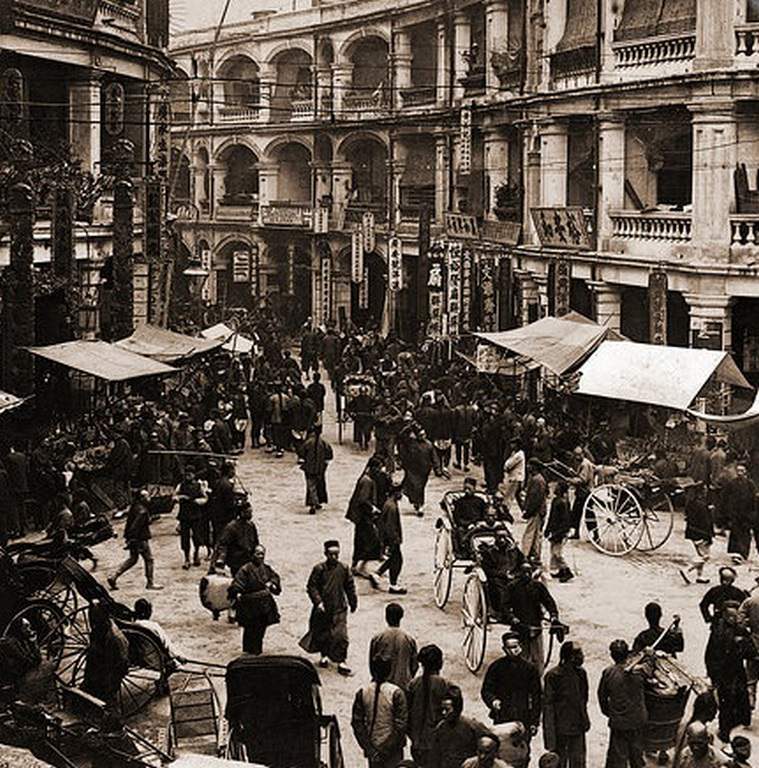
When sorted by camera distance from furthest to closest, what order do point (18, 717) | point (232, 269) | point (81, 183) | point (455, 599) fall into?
point (232, 269), point (81, 183), point (455, 599), point (18, 717)

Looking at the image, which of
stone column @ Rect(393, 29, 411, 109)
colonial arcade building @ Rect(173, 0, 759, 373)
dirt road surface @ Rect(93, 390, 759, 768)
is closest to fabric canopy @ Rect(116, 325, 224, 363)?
dirt road surface @ Rect(93, 390, 759, 768)

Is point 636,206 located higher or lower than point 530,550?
higher

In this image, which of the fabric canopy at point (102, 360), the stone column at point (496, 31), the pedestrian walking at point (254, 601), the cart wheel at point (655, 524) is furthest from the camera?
the stone column at point (496, 31)

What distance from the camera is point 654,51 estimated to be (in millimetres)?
25906

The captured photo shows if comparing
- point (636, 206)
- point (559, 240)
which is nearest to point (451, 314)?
point (559, 240)

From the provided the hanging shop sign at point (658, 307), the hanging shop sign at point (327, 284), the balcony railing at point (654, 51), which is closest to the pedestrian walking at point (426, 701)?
the hanging shop sign at point (658, 307)

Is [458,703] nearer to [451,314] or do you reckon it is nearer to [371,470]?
[371,470]

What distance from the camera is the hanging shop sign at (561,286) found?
93.7ft

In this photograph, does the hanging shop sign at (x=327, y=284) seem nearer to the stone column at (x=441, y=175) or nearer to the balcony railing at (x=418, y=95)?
the balcony railing at (x=418, y=95)

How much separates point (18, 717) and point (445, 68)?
106 feet

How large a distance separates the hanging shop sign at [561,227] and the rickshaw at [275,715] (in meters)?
19.4

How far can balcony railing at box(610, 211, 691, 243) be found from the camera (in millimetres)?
25000

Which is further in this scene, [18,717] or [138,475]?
[138,475]

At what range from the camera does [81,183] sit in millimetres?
27547
